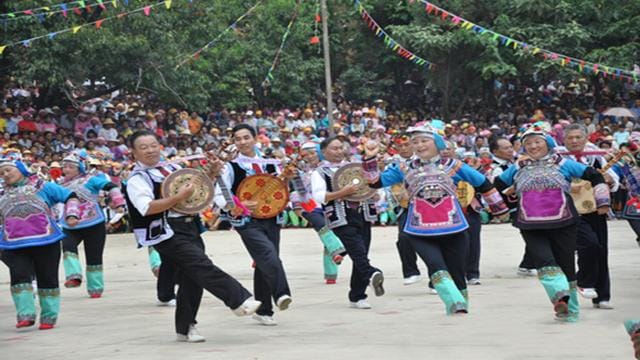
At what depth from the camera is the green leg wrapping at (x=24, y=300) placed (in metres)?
11.3

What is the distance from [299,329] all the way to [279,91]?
72.5 ft

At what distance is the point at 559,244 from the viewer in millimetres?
10516

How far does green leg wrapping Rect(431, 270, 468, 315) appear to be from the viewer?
1027 centimetres

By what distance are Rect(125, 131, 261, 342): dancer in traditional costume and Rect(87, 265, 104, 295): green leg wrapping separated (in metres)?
4.01

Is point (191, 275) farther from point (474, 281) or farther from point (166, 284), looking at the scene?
point (474, 281)

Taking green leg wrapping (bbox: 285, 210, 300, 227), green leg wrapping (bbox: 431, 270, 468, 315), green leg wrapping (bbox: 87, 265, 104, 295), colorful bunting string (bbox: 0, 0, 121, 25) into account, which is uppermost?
colorful bunting string (bbox: 0, 0, 121, 25)

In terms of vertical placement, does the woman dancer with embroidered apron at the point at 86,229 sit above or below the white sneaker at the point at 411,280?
above

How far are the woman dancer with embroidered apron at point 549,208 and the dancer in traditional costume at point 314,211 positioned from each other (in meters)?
2.13

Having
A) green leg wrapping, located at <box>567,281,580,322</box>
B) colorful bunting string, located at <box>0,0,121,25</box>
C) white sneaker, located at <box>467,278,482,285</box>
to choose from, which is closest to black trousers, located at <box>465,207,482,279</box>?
white sneaker, located at <box>467,278,482,285</box>

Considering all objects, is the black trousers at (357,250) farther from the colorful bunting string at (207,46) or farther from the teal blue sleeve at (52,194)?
the colorful bunting string at (207,46)

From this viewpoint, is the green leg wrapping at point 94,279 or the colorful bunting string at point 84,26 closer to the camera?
the green leg wrapping at point 94,279

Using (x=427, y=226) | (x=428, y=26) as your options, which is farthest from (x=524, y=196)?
(x=428, y=26)

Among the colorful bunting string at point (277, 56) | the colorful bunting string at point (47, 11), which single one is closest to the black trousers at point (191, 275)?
the colorful bunting string at point (47, 11)

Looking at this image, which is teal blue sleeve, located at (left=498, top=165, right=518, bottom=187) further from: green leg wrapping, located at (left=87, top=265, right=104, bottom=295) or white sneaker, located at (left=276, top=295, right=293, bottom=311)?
green leg wrapping, located at (left=87, top=265, right=104, bottom=295)
